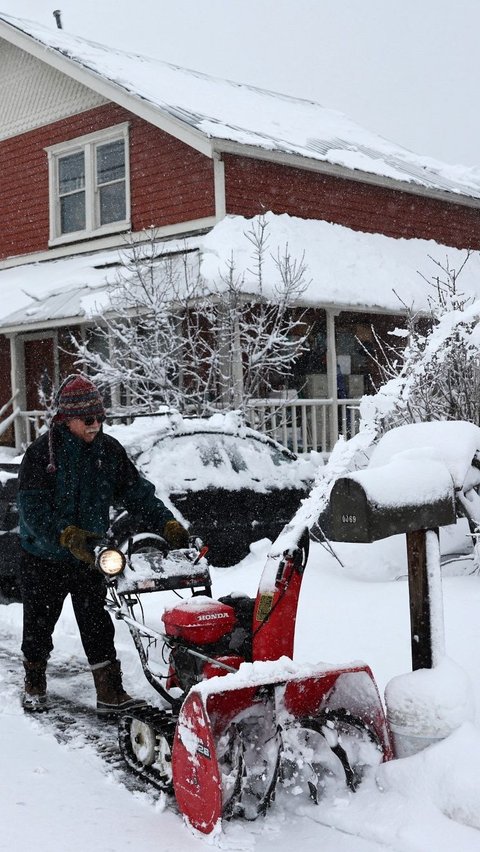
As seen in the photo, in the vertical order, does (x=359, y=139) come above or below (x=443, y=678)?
above

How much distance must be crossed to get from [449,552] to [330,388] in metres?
9.27

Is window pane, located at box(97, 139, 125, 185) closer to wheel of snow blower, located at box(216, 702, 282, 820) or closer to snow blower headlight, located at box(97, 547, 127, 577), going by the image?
snow blower headlight, located at box(97, 547, 127, 577)

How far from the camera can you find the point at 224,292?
42.5ft

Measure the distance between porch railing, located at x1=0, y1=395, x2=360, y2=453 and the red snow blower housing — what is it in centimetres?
799

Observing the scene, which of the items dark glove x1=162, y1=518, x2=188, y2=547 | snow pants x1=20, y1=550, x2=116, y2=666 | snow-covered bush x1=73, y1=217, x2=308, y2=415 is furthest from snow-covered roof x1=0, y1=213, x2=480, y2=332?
dark glove x1=162, y1=518, x2=188, y2=547

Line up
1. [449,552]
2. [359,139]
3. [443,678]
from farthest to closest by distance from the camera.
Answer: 1. [359,139]
2. [449,552]
3. [443,678]

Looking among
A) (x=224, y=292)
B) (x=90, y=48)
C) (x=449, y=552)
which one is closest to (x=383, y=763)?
(x=449, y=552)

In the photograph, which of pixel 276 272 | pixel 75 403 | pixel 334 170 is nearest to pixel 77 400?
pixel 75 403

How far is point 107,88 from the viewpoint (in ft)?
51.7

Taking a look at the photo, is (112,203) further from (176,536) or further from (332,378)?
(176,536)

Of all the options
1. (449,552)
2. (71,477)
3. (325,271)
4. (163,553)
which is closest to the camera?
(163,553)

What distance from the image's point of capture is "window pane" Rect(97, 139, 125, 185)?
54.3 feet

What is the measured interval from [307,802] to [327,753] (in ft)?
0.63

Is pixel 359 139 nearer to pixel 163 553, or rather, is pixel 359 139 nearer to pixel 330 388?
pixel 330 388
